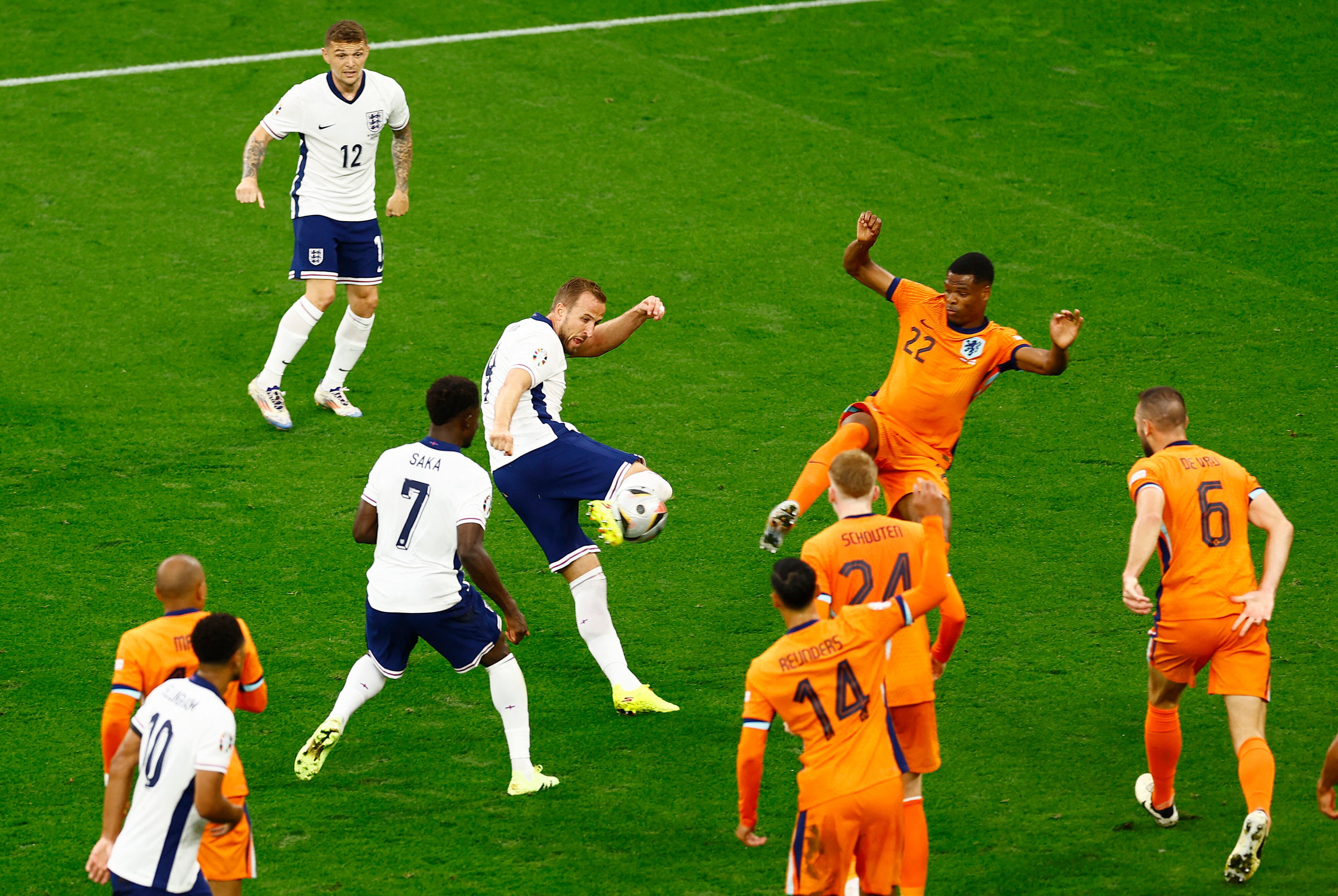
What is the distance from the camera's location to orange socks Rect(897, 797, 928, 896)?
512 centimetres

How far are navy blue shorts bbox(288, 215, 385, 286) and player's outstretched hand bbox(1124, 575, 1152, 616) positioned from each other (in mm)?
5866

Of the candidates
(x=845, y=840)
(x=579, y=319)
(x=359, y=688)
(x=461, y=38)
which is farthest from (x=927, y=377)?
(x=461, y=38)

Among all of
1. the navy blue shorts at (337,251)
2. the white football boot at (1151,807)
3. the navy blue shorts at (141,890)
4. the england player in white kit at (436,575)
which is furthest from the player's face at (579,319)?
the white football boot at (1151,807)

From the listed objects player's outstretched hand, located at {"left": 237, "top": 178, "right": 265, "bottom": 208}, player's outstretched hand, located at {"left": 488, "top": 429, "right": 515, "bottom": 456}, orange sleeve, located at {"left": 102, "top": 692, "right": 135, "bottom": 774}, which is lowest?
orange sleeve, located at {"left": 102, "top": 692, "right": 135, "bottom": 774}

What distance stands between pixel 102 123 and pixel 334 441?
633cm

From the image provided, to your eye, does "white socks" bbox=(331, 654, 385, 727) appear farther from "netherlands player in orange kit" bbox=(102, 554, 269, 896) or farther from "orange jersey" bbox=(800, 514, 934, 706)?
"orange jersey" bbox=(800, 514, 934, 706)

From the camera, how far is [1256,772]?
5.32 metres

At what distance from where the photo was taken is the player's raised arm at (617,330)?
705 centimetres

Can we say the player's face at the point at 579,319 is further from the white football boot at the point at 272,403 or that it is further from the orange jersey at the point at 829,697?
the white football boot at the point at 272,403

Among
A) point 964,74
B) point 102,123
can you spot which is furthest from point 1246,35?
point 102,123

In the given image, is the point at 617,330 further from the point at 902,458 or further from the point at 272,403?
the point at 272,403

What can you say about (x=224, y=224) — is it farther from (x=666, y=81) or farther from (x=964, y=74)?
(x=964, y=74)

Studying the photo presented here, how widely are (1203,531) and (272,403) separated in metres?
6.32

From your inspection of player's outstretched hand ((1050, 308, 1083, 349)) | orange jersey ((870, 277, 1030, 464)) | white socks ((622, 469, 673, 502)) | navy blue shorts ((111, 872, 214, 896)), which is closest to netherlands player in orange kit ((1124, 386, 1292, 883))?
player's outstretched hand ((1050, 308, 1083, 349))
